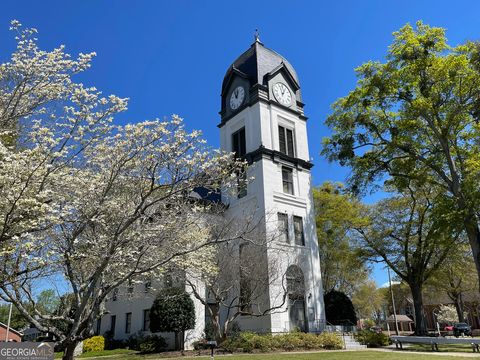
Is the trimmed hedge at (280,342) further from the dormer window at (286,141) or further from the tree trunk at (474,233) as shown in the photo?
the dormer window at (286,141)

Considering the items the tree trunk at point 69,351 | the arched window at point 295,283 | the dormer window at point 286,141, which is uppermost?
the dormer window at point 286,141

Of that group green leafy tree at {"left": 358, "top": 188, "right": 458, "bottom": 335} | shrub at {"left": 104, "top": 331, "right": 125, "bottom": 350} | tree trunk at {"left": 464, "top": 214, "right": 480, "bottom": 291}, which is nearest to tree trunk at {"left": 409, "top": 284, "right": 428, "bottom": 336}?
green leafy tree at {"left": 358, "top": 188, "right": 458, "bottom": 335}

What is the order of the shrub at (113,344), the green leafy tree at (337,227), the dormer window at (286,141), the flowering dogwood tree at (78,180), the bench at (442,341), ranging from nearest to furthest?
the flowering dogwood tree at (78,180) < the bench at (442,341) < the shrub at (113,344) < the dormer window at (286,141) < the green leafy tree at (337,227)

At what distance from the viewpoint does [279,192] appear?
93.3 ft

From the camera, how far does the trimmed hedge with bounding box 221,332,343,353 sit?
2012 centimetres

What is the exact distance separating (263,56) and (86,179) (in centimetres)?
2389

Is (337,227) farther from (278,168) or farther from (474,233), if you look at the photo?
(474,233)

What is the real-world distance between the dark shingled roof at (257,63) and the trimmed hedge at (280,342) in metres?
17.6

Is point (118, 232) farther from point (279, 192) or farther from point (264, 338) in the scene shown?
point (279, 192)

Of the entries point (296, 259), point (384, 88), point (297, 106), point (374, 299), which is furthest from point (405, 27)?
point (374, 299)

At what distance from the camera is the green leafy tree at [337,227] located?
114 feet

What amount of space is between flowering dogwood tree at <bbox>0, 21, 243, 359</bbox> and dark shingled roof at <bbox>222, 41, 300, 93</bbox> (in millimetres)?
20551

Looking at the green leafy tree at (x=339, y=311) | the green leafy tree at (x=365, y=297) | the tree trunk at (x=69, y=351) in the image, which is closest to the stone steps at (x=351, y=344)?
the green leafy tree at (x=339, y=311)

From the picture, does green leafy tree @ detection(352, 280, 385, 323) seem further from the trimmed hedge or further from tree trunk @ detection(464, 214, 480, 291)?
the trimmed hedge
